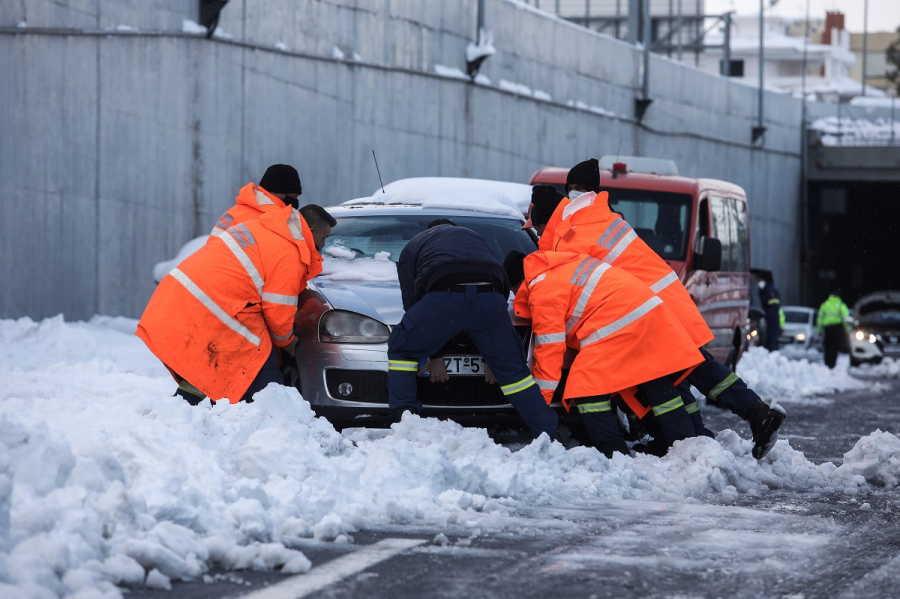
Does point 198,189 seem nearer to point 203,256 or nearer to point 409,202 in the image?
point 409,202

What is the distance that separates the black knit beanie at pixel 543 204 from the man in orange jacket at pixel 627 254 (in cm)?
6

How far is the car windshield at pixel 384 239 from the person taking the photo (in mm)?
9250

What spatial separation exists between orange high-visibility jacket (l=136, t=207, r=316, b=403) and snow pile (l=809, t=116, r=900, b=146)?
42082 millimetres

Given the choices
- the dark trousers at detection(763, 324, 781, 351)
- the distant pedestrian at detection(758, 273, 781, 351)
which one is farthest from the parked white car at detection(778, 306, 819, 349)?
the dark trousers at detection(763, 324, 781, 351)

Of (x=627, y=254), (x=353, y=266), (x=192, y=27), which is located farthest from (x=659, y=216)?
(x=192, y=27)

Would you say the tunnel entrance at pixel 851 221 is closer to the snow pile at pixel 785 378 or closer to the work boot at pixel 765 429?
the snow pile at pixel 785 378

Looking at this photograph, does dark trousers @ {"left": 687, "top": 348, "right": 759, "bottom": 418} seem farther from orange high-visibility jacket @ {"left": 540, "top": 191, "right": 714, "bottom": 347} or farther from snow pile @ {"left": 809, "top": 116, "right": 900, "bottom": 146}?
snow pile @ {"left": 809, "top": 116, "right": 900, "bottom": 146}

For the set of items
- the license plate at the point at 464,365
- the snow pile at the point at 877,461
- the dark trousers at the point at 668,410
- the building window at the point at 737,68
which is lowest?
the snow pile at the point at 877,461

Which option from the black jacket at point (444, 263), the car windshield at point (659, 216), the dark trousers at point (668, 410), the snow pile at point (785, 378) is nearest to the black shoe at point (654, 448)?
the dark trousers at point (668, 410)

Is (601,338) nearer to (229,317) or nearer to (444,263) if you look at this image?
(444,263)

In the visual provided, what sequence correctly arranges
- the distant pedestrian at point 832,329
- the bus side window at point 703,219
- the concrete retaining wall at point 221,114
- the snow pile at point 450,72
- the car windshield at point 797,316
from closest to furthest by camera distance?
1. the bus side window at point 703,219
2. the concrete retaining wall at point 221,114
3. the distant pedestrian at point 832,329
4. the snow pile at point 450,72
5. the car windshield at point 797,316

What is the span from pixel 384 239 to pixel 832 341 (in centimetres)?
1733

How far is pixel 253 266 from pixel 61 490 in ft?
9.85

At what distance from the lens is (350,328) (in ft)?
27.1
